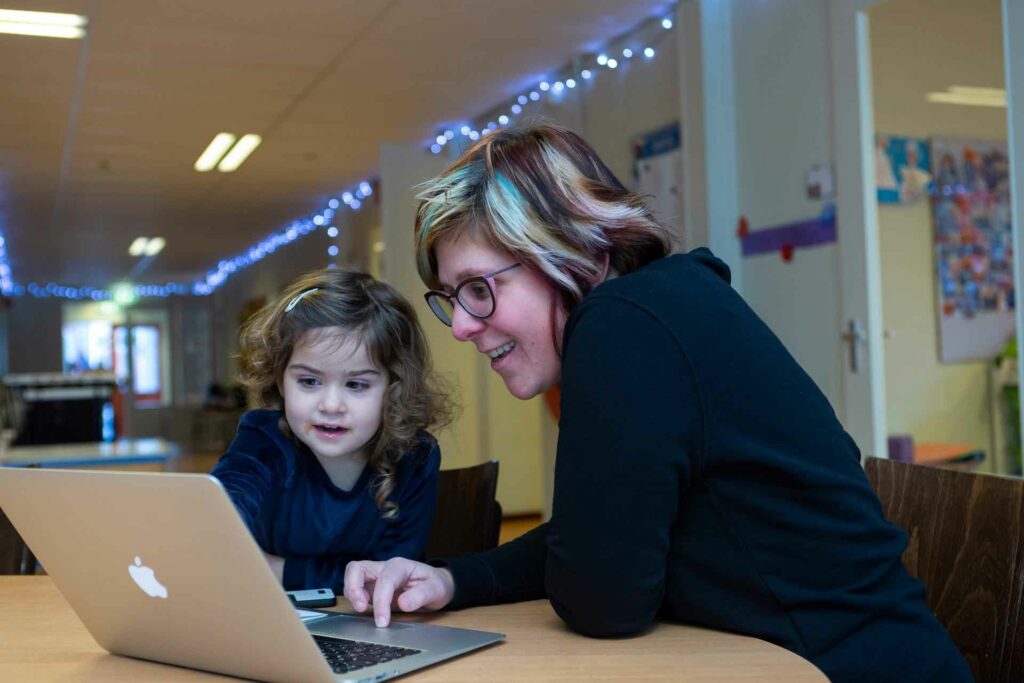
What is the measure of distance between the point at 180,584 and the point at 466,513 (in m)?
1.02

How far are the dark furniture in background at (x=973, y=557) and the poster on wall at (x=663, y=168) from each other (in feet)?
10.7

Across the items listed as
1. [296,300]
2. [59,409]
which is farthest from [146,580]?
[59,409]

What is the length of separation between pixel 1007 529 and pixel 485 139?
0.76m

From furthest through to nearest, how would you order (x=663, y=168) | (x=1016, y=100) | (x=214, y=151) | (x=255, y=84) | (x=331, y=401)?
(x=214, y=151)
(x=255, y=84)
(x=663, y=168)
(x=1016, y=100)
(x=331, y=401)

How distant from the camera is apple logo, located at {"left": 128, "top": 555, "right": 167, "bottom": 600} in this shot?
93 centimetres

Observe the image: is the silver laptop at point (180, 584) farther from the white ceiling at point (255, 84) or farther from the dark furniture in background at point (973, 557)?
the white ceiling at point (255, 84)

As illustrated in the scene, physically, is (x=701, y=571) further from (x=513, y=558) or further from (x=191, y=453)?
(x=191, y=453)

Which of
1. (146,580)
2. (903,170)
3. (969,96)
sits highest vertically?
(969,96)

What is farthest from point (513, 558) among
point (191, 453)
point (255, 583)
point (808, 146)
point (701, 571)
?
point (191, 453)

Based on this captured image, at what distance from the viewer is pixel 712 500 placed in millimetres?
1045

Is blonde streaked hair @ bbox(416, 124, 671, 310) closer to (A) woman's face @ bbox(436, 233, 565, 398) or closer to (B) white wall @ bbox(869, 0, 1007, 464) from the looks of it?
(A) woman's face @ bbox(436, 233, 565, 398)

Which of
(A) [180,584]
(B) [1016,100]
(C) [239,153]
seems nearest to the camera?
(A) [180,584]

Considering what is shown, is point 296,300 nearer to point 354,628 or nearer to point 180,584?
point 354,628

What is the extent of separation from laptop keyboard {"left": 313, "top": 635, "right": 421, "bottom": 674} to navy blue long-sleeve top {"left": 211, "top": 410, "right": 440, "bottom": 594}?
0.54 meters
